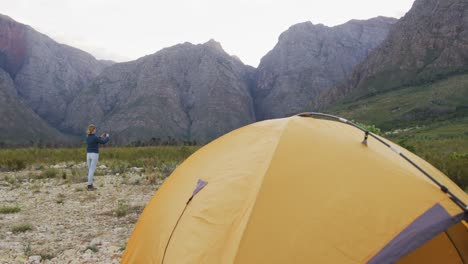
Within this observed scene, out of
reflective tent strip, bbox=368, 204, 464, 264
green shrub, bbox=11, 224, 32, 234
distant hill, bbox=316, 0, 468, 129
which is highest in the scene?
distant hill, bbox=316, 0, 468, 129

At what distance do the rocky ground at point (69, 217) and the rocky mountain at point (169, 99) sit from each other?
103m

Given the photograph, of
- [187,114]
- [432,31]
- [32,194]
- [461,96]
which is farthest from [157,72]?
[32,194]

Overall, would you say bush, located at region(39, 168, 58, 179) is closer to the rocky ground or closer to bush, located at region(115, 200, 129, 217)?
the rocky ground

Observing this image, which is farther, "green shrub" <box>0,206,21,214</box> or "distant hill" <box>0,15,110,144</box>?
"distant hill" <box>0,15,110,144</box>

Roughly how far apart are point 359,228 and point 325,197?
0.43 m

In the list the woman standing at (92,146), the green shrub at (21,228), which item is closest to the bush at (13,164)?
the woman standing at (92,146)

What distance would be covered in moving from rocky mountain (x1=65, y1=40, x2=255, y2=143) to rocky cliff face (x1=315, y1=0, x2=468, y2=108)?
46086 millimetres

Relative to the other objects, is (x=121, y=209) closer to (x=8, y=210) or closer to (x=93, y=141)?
(x=8, y=210)

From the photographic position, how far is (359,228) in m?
3.36

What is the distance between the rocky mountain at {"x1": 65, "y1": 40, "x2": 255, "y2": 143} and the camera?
417 feet

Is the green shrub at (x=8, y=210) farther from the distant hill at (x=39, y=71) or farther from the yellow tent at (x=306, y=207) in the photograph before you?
the distant hill at (x=39, y=71)

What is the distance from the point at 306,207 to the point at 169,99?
141 meters

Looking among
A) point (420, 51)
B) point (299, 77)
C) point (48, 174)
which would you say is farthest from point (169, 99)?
point (48, 174)

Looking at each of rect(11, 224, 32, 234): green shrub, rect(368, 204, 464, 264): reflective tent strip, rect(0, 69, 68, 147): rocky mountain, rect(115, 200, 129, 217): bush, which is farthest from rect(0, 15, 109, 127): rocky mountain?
rect(368, 204, 464, 264): reflective tent strip
